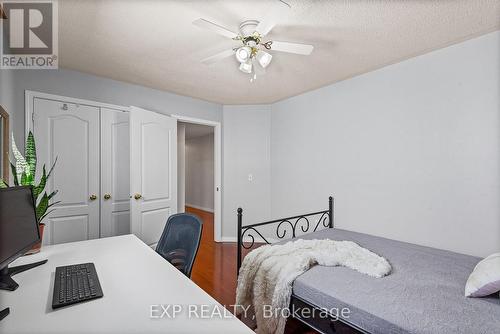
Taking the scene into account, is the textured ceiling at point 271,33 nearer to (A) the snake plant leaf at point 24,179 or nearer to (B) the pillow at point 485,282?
(A) the snake plant leaf at point 24,179

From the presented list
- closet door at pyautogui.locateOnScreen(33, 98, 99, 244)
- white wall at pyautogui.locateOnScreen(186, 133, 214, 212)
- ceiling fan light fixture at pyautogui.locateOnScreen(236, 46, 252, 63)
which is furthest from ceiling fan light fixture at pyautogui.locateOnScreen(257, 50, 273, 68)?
white wall at pyautogui.locateOnScreen(186, 133, 214, 212)

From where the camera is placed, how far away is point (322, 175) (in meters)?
3.17

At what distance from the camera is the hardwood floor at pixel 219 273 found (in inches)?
83.3

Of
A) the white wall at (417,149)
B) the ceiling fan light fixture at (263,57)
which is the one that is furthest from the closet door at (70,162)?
the white wall at (417,149)

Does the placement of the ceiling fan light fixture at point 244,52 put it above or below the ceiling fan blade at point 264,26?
below

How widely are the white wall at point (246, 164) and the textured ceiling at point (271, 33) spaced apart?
3.80 feet

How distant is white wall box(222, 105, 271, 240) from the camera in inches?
157

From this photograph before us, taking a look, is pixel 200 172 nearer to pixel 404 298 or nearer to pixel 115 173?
pixel 115 173

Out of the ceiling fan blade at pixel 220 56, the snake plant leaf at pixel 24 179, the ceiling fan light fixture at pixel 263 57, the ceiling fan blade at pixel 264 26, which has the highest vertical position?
the ceiling fan blade at pixel 264 26

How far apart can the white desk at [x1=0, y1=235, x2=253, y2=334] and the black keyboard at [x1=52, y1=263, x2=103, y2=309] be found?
28 millimetres

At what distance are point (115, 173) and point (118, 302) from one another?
2.38m

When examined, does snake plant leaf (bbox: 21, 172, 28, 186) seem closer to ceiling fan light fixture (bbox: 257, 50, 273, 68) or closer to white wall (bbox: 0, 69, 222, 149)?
white wall (bbox: 0, 69, 222, 149)

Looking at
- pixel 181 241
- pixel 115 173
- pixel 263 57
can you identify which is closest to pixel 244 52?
pixel 263 57

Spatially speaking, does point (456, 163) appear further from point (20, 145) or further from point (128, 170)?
point (20, 145)
